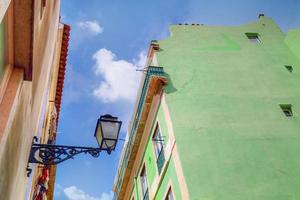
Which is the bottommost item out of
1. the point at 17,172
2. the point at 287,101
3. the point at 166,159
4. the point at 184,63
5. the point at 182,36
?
the point at 17,172

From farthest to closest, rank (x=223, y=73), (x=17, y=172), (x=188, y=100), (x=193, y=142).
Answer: (x=223, y=73) → (x=188, y=100) → (x=193, y=142) → (x=17, y=172)

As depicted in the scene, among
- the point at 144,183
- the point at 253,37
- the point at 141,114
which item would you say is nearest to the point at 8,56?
the point at 141,114

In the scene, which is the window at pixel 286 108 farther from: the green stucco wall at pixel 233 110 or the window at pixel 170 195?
the window at pixel 170 195

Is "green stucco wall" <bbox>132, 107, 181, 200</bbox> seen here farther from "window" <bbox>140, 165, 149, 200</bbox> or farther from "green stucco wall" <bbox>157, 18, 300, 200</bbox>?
"green stucco wall" <bbox>157, 18, 300, 200</bbox>

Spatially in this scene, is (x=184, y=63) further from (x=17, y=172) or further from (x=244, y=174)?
(x=17, y=172)

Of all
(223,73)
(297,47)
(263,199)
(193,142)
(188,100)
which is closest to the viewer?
(263,199)

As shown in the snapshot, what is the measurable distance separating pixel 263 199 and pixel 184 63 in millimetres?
7133

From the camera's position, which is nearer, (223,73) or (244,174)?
(244,174)

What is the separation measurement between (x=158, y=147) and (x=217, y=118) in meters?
2.77

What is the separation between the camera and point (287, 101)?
14.4 meters

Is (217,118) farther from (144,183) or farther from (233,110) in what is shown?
(144,183)

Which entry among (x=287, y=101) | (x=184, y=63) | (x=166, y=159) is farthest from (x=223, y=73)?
(x=166, y=159)

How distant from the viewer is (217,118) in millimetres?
13242

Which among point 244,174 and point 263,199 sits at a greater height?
point 244,174
